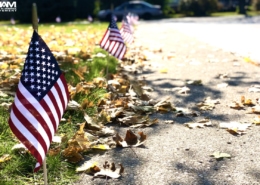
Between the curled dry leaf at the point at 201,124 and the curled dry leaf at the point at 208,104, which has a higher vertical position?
the curled dry leaf at the point at 201,124

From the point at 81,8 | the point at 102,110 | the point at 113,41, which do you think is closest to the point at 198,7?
the point at 81,8

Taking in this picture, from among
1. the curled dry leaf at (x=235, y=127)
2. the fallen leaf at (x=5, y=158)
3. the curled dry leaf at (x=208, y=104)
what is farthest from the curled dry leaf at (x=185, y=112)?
the fallen leaf at (x=5, y=158)

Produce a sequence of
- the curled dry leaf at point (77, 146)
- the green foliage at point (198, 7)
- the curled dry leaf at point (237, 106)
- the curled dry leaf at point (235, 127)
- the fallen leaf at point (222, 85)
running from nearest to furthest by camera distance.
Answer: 1. the curled dry leaf at point (77, 146)
2. the curled dry leaf at point (235, 127)
3. the curled dry leaf at point (237, 106)
4. the fallen leaf at point (222, 85)
5. the green foliage at point (198, 7)

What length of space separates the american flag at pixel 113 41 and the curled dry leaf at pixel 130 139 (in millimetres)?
2230

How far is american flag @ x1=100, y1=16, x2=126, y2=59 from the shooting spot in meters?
5.29

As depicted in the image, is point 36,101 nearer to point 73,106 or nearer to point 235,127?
point 73,106

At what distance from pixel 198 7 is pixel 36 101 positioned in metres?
32.1

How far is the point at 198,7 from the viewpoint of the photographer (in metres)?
32.9

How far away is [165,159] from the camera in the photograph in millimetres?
2938

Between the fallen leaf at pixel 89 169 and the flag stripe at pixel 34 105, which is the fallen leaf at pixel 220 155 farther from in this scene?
the flag stripe at pixel 34 105

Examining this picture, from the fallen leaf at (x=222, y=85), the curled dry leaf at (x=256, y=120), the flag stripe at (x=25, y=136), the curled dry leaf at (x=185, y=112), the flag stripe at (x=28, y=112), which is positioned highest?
the flag stripe at (x=28, y=112)

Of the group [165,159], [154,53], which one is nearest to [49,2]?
[154,53]

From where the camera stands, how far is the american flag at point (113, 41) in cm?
529

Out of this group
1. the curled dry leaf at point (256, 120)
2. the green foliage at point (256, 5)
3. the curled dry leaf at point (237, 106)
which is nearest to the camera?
the curled dry leaf at point (256, 120)
